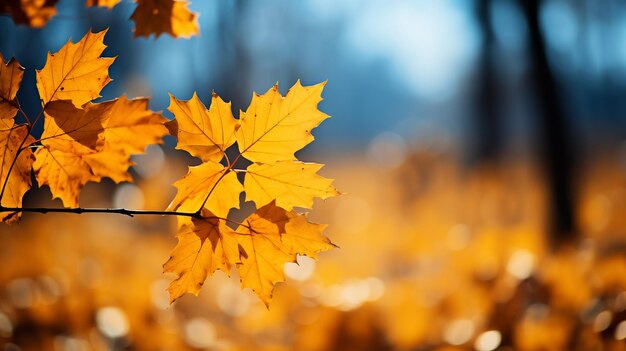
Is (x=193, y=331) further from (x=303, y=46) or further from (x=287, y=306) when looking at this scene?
(x=303, y=46)

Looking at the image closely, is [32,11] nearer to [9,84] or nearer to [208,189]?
[9,84]

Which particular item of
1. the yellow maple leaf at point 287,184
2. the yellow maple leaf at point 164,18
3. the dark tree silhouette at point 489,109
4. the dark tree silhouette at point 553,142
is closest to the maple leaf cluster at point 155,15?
the yellow maple leaf at point 164,18

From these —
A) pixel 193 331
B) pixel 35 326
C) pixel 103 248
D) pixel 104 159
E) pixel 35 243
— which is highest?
pixel 104 159

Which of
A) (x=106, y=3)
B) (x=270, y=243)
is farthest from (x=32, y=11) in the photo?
(x=270, y=243)

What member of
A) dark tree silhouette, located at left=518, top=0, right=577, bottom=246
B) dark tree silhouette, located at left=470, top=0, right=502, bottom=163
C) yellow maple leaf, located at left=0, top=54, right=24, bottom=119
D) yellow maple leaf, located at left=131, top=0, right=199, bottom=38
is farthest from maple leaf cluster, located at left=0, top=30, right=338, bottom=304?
dark tree silhouette, located at left=470, top=0, right=502, bottom=163

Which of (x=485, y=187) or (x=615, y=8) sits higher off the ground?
(x=615, y=8)

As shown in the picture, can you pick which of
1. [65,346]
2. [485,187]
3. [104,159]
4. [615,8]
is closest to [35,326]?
[65,346]

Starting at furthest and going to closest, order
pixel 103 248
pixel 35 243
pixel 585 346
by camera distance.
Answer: pixel 103 248 < pixel 35 243 < pixel 585 346
